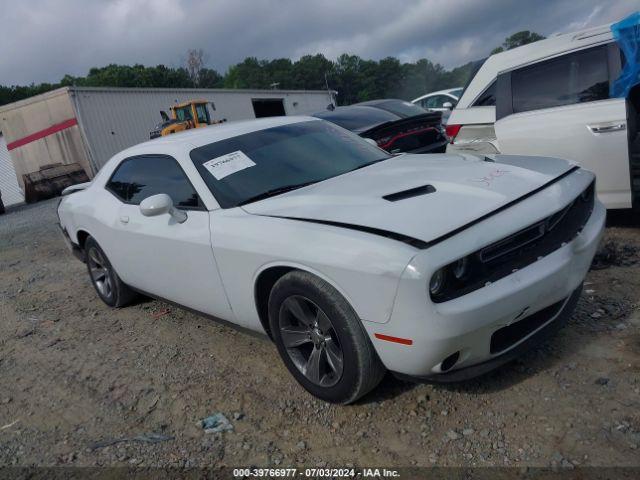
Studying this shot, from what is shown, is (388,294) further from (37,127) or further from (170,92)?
(170,92)

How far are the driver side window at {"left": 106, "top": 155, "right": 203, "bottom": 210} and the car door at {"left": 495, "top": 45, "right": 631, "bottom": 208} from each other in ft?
9.50

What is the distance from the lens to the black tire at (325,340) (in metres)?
2.26

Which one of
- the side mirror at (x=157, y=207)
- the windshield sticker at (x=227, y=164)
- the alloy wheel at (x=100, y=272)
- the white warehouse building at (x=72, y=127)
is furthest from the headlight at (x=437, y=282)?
the white warehouse building at (x=72, y=127)

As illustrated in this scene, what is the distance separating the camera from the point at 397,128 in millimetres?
6184

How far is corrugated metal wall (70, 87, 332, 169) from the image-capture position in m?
21.0

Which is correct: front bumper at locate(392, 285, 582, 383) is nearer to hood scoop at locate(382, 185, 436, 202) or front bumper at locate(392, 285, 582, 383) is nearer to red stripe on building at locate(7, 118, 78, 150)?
hood scoop at locate(382, 185, 436, 202)

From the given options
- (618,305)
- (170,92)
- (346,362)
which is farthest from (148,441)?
(170,92)

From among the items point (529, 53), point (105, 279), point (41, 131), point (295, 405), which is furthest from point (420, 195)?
point (41, 131)

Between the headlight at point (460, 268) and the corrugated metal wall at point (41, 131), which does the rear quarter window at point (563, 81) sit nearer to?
the headlight at point (460, 268)

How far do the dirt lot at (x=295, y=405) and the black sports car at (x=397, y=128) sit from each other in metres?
2.87

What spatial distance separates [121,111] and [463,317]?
23835 millimetres

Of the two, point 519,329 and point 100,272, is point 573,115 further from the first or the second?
point 100,272

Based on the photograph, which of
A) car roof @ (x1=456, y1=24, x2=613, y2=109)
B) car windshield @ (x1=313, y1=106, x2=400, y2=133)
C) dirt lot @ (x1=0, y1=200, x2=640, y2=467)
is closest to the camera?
dirt lot @ (x1=0, y1=200, x2=640, y2=467)

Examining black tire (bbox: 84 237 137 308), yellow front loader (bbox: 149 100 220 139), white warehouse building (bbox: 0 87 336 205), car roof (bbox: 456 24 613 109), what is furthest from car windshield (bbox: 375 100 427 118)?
yellow front loader (bbox: 149 100 220 139)
